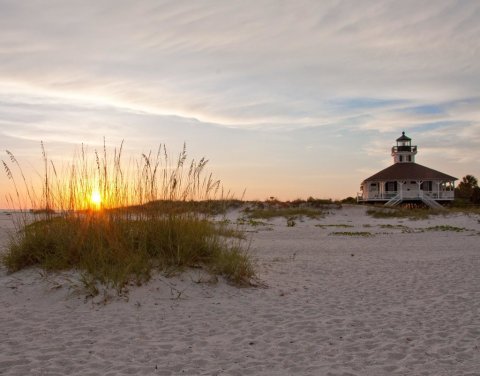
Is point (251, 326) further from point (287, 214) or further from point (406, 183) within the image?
point (406, 183)

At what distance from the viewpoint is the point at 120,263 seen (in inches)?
249

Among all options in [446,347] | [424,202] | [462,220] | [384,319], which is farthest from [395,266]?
[424,202]

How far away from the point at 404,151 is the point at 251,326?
47.8 metres

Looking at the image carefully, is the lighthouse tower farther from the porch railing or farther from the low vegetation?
the low vegetation

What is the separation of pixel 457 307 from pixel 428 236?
12.6 meters

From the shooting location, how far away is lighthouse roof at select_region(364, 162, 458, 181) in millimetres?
45406

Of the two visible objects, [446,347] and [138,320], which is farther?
[138,320]

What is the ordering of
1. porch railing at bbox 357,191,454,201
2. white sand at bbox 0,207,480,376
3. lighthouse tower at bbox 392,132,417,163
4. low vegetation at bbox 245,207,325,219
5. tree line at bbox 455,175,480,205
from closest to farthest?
white sand at bbox 0,207,480,376 < low vegetation at bbox 245,207,325,219 < porch railing at bbox 357,191,454,201 < lighthouse tower at bbox 392,132,417,163 < tree line at bbox 455,175,480,205

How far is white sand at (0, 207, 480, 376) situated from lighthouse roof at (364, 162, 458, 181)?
39.0 meters

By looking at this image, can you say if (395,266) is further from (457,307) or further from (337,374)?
(337,374)

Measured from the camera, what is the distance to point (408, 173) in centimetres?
4609

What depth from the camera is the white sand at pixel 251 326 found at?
13.0ft

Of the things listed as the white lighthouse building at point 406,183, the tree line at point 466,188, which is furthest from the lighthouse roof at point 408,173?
the tree line at point 466,188

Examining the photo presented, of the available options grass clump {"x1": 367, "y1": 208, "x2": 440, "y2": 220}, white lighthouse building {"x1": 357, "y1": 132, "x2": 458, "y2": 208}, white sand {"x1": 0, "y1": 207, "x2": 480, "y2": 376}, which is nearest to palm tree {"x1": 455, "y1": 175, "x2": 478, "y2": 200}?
white lighthouse building {"x1": 357, "y1": 132, "x2": 458, "y2": 208}
